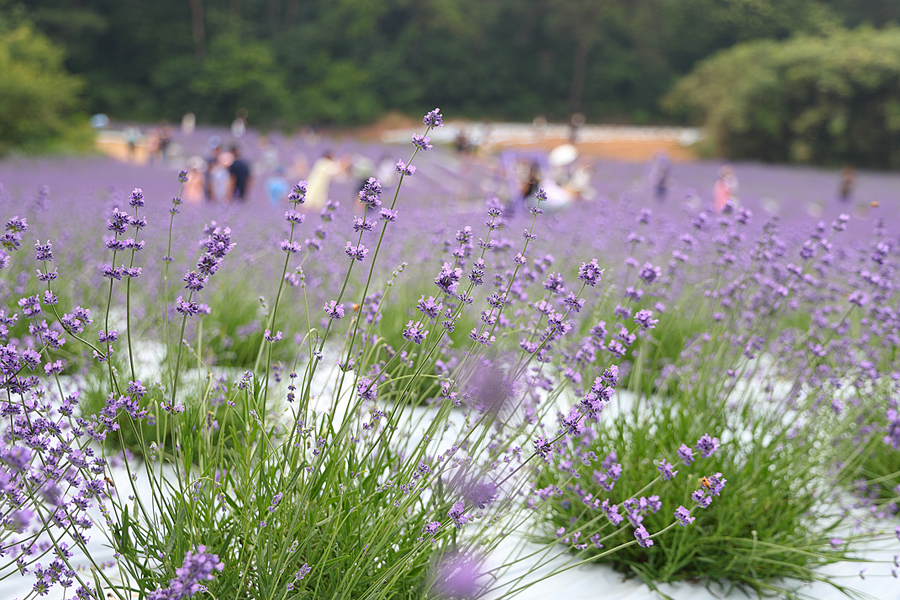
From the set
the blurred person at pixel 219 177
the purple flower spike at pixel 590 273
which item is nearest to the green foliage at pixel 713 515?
the purple flower spike at pixel 590 273

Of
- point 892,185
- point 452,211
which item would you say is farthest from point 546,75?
point 452,211

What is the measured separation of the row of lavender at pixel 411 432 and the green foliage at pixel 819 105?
26.9 metres

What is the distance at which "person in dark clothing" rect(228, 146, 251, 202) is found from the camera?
9.31 m

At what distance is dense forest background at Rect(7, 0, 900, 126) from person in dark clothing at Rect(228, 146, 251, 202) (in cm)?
2491

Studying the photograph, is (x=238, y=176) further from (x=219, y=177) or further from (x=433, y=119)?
(x=433, y=119)

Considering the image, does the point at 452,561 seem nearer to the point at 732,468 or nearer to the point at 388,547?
the point at 388,547

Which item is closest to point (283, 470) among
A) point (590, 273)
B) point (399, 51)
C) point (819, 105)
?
point (590, 273)

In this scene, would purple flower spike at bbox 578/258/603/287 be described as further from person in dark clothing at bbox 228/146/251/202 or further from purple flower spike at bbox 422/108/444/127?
person in dark clothing at bbox 228/146/251/202

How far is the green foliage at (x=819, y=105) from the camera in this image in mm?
25297

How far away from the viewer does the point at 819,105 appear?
87.8 feet

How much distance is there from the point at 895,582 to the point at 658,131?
42872 mm

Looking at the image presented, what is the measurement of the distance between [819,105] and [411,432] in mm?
30833

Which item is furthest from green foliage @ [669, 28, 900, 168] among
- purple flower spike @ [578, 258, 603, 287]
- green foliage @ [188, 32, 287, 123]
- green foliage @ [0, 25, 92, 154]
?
purple flower spike @ [578, 258, 603, 287]

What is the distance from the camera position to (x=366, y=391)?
1.51m
